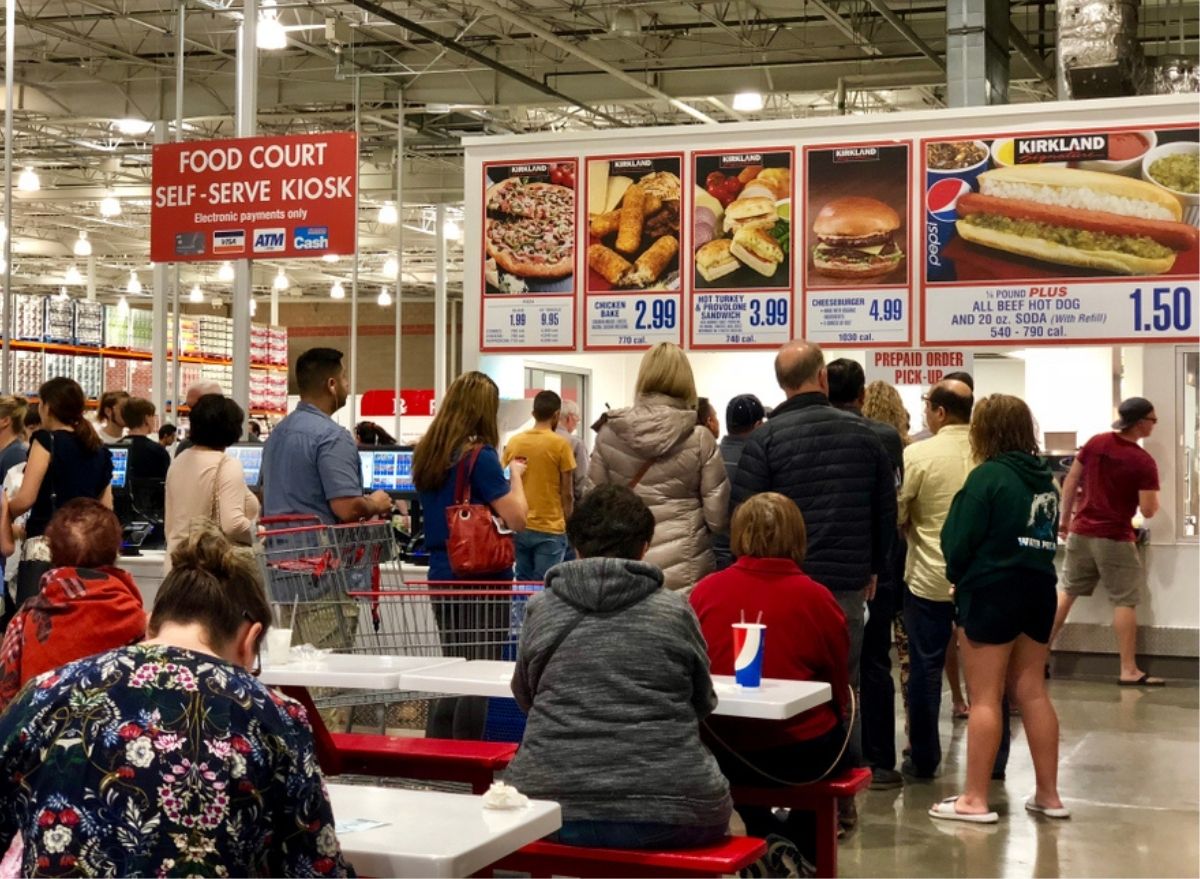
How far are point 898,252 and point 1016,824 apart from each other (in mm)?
2954

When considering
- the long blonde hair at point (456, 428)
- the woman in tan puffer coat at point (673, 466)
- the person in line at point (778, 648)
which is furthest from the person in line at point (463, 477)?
the person in line at point (778, 648)

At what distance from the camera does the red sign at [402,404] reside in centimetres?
2375

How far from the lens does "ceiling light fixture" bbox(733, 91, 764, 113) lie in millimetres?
17344

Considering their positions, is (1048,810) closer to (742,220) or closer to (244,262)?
(742,220)

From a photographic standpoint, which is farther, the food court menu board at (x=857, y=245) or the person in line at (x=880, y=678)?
the food court menu board at (x=857, y=245)

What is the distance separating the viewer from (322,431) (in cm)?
540

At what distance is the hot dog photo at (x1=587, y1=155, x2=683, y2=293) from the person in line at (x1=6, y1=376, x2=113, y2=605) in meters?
2.58

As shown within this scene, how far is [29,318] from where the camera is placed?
13.5m

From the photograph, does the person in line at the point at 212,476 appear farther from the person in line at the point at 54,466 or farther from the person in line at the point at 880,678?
the person in line at the point at 880,678

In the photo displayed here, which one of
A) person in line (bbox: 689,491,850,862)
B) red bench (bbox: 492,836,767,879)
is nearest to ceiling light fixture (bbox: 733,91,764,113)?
person in line (bbox: 689,491,850,862)

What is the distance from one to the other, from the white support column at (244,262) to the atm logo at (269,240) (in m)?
0.35

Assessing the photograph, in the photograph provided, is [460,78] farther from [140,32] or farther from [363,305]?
[363,305]

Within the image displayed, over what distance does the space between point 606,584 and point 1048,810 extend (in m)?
3.08
